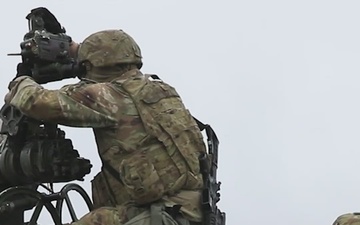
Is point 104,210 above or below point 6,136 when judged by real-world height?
below

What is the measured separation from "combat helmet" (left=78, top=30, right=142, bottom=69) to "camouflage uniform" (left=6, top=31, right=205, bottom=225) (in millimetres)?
18

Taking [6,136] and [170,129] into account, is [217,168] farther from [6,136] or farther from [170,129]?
[6,136]

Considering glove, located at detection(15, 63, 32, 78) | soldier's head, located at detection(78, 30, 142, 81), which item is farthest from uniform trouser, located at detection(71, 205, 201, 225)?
glove, located at detection(15, 63, 32, 78)

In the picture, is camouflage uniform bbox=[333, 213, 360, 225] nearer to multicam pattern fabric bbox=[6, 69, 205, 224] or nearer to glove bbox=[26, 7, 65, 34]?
multicam pattern fabric bbox=[6, 69, 205, 224]

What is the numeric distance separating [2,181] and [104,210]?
140cm

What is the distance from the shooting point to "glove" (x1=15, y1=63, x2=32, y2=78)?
916cm

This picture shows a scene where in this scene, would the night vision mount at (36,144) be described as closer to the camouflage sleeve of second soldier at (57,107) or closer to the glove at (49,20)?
the glove at (49,20)

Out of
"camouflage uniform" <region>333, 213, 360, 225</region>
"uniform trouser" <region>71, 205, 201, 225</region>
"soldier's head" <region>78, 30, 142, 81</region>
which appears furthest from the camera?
"soldier's head" <region>78, 30, 142, 81</region>

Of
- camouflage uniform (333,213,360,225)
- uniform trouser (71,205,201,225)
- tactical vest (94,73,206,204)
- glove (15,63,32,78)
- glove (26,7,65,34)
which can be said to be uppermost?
glove (26,7,65,34)

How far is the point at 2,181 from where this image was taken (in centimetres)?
944

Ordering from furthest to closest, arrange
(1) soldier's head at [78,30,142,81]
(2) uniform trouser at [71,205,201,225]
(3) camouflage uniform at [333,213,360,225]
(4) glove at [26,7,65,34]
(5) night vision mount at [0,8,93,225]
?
(4) glove at [26,7,65,34]
(5) night vision mount at [0,8,93,225]
(1) soldier's head at [78,30,142,81]
(2) uniform trouser at [71,205,201,225]
(3) camouflage uniform at [333,213,360,225]

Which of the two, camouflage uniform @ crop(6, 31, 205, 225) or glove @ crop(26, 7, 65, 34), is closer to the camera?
camouflage uniform @ crop(6, 31, 205, 225)

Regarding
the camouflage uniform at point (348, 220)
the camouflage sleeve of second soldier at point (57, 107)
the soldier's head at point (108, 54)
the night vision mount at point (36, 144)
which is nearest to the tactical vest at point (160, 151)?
the soldier's head at point (108, 54)

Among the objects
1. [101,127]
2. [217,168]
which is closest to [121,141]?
[101,127]
